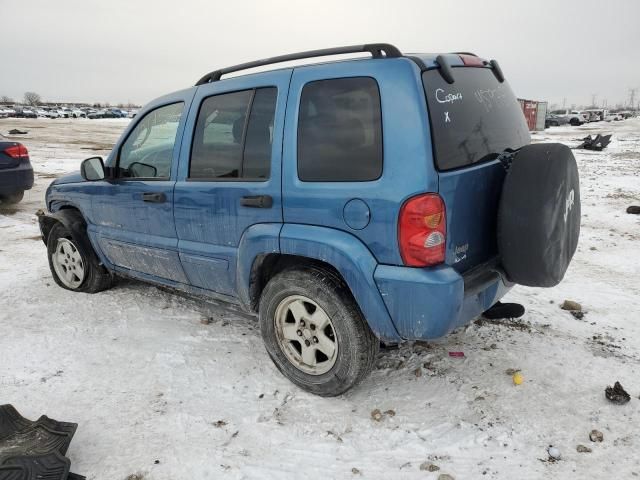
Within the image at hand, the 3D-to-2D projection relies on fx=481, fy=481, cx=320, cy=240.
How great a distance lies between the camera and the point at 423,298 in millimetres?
2455

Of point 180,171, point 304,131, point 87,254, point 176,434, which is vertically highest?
point 304,131

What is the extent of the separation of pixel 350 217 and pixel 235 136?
1.11 m

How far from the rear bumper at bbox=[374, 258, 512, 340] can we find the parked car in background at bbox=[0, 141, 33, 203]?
7893 mm

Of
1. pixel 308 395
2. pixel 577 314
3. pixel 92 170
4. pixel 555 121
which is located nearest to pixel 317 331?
pixel 308 395

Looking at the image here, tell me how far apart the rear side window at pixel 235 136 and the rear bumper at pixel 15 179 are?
20.6ft

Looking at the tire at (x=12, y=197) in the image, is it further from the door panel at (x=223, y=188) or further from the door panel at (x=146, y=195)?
the door panel at (x=223, y=188)

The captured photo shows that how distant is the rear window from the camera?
8.29ft

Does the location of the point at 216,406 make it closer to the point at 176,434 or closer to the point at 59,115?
the point at 176,434

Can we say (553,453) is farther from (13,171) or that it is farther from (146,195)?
(13,171)

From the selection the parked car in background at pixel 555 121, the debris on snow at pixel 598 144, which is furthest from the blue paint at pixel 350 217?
the parked car in background at pixel 555 121

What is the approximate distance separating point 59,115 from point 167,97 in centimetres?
7769

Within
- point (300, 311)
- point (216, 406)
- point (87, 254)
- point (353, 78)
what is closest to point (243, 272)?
point (300, 311)

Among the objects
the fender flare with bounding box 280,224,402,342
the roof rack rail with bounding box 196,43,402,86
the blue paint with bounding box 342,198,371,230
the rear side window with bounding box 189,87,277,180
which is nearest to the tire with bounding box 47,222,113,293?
the rear side window with bounding box 189,87,277,180

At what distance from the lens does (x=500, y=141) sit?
2.97m
